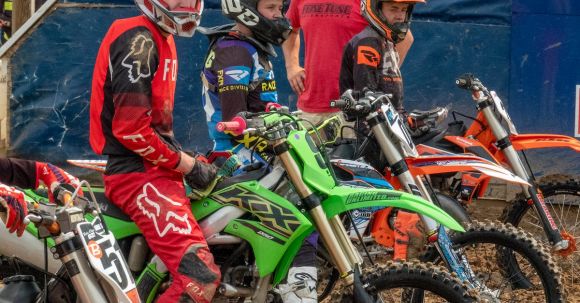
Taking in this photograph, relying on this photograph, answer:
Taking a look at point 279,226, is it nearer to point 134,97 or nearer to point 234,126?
point 234,126

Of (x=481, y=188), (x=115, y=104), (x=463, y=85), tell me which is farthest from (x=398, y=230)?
(x=115, y=104)

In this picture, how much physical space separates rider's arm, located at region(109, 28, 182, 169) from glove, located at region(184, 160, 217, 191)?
9 centimetres

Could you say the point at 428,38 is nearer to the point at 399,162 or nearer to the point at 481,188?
A: the point at 481,188

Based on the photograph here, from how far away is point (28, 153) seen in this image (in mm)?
9609

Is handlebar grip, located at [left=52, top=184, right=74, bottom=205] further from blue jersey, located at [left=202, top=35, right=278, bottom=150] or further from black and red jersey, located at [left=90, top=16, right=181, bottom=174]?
blue jersey, located at [left=202, top=35, right=278, bottom=150]

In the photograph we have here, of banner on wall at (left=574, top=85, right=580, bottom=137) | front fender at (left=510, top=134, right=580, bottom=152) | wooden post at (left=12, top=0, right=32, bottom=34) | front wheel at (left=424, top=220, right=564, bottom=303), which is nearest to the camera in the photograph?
front wheel at (left=424, top=220, right=564, bottom=303)

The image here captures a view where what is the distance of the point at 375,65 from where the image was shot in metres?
6.74

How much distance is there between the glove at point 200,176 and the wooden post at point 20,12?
645 centimetres

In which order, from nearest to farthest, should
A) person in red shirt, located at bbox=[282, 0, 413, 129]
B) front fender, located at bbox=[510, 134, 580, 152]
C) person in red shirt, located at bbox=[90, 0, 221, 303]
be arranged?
person in red shirt, located at bbox=[90, 0, 221, 303], front fender, located at bbox=[510, 134, 580, 152], person in red shirt, located at bbox=[282, 0, 413, 129]

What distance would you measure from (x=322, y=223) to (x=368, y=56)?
2297mm

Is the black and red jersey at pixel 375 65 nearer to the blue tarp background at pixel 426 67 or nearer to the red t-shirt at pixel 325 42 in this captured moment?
the red t-shirt at pixel 325 42

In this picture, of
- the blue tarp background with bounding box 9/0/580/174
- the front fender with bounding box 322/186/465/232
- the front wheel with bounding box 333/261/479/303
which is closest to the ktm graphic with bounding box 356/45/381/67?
the front fender with bounding box 322/186/465/232

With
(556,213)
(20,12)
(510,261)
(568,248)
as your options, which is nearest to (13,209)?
(510,261)

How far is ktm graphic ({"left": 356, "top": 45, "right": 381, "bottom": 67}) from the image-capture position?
22.0 feet
